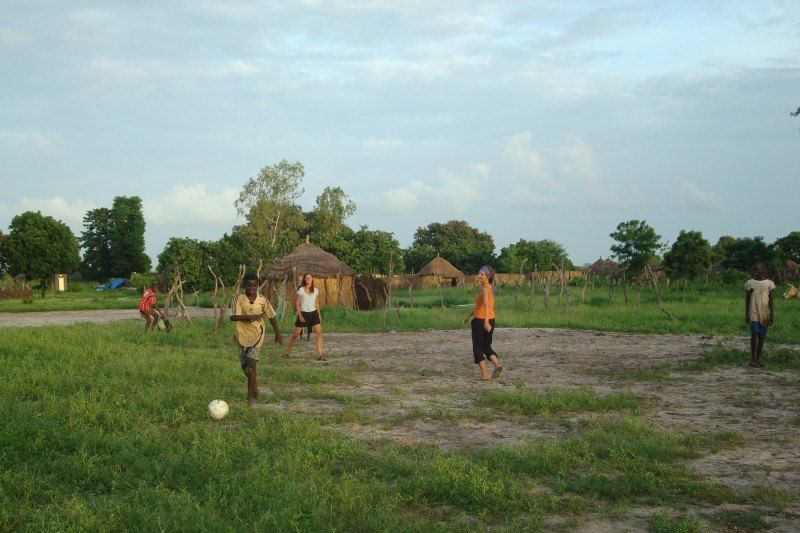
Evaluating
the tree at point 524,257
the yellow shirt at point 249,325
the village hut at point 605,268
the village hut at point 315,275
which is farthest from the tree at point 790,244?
the yellow shirt at point 249,325

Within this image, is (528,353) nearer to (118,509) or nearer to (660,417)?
(660,417)

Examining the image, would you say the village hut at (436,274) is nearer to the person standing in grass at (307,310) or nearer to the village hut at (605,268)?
the village hut at (605,268)

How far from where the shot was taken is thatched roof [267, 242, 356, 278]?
2719 centimetres

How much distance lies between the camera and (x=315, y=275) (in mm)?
27812

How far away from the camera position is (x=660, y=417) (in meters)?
7.55

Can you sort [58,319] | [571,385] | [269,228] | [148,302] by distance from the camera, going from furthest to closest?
1. [269,228]
2. [58,319]
3. [148,302]
4. [571,385]

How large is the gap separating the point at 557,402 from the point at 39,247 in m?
49.7

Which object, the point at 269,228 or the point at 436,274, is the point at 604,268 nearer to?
the point at 436,274

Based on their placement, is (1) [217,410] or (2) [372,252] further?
(2) [372,252]

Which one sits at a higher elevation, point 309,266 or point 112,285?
point 309,266

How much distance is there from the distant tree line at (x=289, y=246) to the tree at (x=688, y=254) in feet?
0.17

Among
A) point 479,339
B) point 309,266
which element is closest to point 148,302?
point 479,339

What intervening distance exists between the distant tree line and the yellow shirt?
16509mm

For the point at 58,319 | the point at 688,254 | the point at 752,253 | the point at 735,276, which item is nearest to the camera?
the point at 58,319
